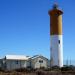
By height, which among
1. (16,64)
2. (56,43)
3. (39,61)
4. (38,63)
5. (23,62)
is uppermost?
(56,43)

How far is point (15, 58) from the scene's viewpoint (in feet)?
176

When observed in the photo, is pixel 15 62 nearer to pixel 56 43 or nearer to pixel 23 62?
pixel 23 62

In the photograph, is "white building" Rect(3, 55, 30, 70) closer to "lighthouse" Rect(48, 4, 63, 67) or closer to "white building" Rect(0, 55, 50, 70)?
"white building" Rect(0, 55, 50, 70)

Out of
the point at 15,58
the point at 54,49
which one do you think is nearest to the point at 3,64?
the point at 15,58

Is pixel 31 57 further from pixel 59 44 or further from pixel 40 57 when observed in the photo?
pixel 59 44

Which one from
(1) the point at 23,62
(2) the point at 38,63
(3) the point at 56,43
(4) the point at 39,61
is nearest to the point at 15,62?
(1) the point at 23,62

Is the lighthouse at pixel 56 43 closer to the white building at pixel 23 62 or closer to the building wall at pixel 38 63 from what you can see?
the white building at pixel 23 62

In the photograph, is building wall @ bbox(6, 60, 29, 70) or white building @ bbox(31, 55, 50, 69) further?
white building @ bbox(31, 55, 50, 69)

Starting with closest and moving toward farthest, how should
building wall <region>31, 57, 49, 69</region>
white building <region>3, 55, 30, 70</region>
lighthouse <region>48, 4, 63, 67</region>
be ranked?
lighthouse <region>48, 4, 63, 67</region>
white building <region>3, 55, 30, 70</region>
building wall <region>31, 57, 49, 69</region>

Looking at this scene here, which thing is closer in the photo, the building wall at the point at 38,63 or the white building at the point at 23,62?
the white building at the point at 23,62

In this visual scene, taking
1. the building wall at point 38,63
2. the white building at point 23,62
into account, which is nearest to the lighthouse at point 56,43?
the white building at point 23,62

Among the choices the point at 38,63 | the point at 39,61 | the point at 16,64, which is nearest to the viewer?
the point at 16,64

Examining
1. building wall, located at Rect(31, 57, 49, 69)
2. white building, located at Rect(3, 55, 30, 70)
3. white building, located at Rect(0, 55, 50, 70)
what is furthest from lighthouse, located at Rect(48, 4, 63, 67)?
white building, located at Rect(3, 55, 30, 70)

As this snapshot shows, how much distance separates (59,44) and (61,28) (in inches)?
105
